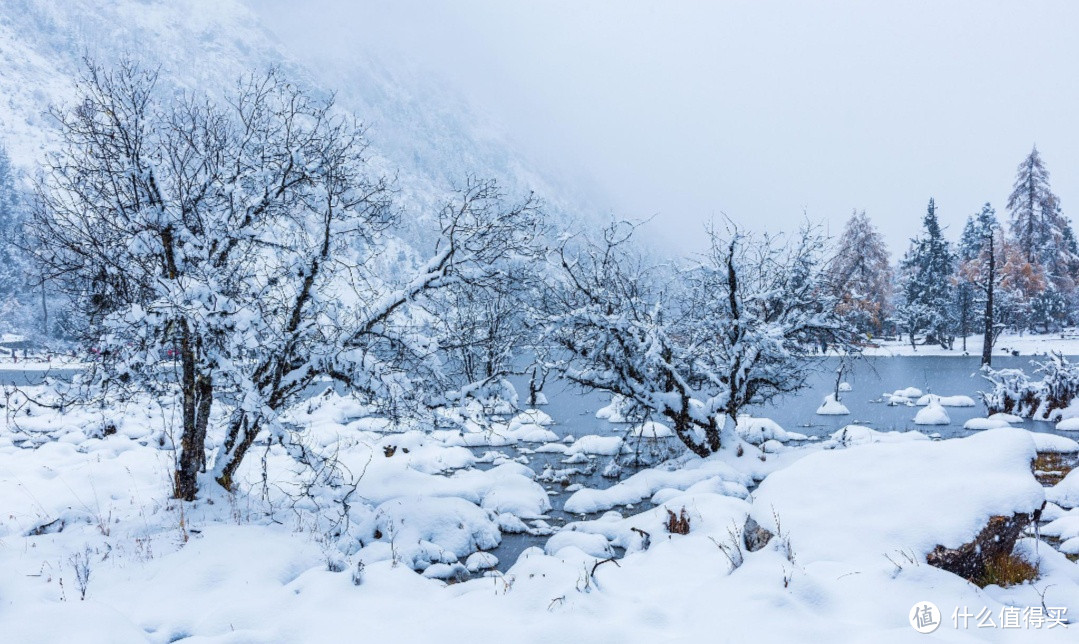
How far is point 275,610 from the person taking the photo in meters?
5.43

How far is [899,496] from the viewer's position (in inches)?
237

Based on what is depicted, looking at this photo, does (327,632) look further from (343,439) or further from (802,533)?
(343,439)

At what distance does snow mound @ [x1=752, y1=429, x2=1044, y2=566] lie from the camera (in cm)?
544

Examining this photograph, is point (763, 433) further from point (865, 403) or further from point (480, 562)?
point (480, 562)

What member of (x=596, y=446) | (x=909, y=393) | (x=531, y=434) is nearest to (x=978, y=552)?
(x=596, y=446)

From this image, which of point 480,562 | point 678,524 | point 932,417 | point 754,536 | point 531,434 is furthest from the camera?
point 531,434

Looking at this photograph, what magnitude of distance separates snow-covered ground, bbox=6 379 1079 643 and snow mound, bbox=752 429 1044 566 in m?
0.02

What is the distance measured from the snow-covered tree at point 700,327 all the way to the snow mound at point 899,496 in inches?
209

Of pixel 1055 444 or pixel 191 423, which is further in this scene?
pixel 1055 444

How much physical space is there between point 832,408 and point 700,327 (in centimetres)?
1198

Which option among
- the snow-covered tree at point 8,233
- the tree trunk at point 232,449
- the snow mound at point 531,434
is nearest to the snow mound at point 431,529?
the tree trunk at point 232,449

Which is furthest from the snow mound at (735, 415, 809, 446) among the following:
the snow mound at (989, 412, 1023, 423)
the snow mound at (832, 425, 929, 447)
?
the snow mound at (989, 412, 1023, 423)

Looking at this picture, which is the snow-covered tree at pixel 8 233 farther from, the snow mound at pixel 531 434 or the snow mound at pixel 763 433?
the snow mound at pixel 763 433

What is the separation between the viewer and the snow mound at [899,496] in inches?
214
